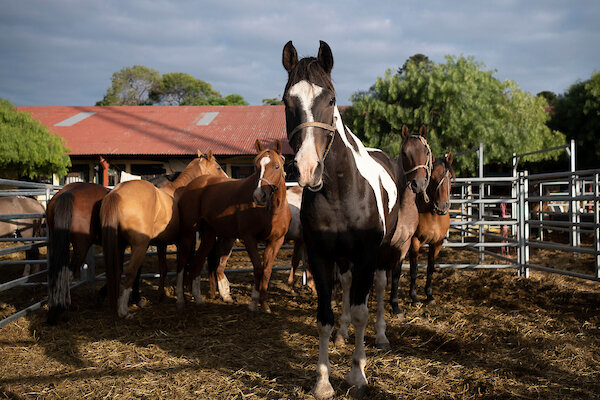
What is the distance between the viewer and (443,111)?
610 inches

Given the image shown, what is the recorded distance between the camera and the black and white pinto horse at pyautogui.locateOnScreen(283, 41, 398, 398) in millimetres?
2281

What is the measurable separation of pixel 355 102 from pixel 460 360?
48.5 feet

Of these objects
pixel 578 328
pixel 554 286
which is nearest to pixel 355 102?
pixel 554 286

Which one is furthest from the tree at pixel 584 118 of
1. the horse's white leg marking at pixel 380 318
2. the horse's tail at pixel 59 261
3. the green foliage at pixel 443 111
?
the horse's tail at pixel 59 261

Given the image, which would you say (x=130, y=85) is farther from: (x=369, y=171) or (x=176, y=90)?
(x=369, y=171)

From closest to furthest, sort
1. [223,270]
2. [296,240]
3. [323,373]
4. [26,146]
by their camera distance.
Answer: [323,373] → [223,270] → [296,240] → [26,146]

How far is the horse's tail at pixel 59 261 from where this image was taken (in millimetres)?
4078

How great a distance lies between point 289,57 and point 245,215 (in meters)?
2.67

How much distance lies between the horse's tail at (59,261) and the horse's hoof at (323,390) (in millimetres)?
2995

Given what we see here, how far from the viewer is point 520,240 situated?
6422 millimetres

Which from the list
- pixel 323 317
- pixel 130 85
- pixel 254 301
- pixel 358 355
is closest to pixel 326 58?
pixel 323 317

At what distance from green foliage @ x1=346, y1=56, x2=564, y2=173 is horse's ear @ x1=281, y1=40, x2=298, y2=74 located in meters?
13.1

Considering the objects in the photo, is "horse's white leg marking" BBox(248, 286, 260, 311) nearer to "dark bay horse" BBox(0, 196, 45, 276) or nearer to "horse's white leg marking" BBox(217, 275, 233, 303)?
"horse's white leg marking" BBox(217, 275, 233, 303)

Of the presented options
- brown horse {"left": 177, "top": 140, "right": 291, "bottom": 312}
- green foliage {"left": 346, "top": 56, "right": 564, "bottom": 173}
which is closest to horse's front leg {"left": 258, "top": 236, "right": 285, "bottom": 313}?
brown horse {"left": 177, "top": 140, "right": 291, "bottom": 312}
